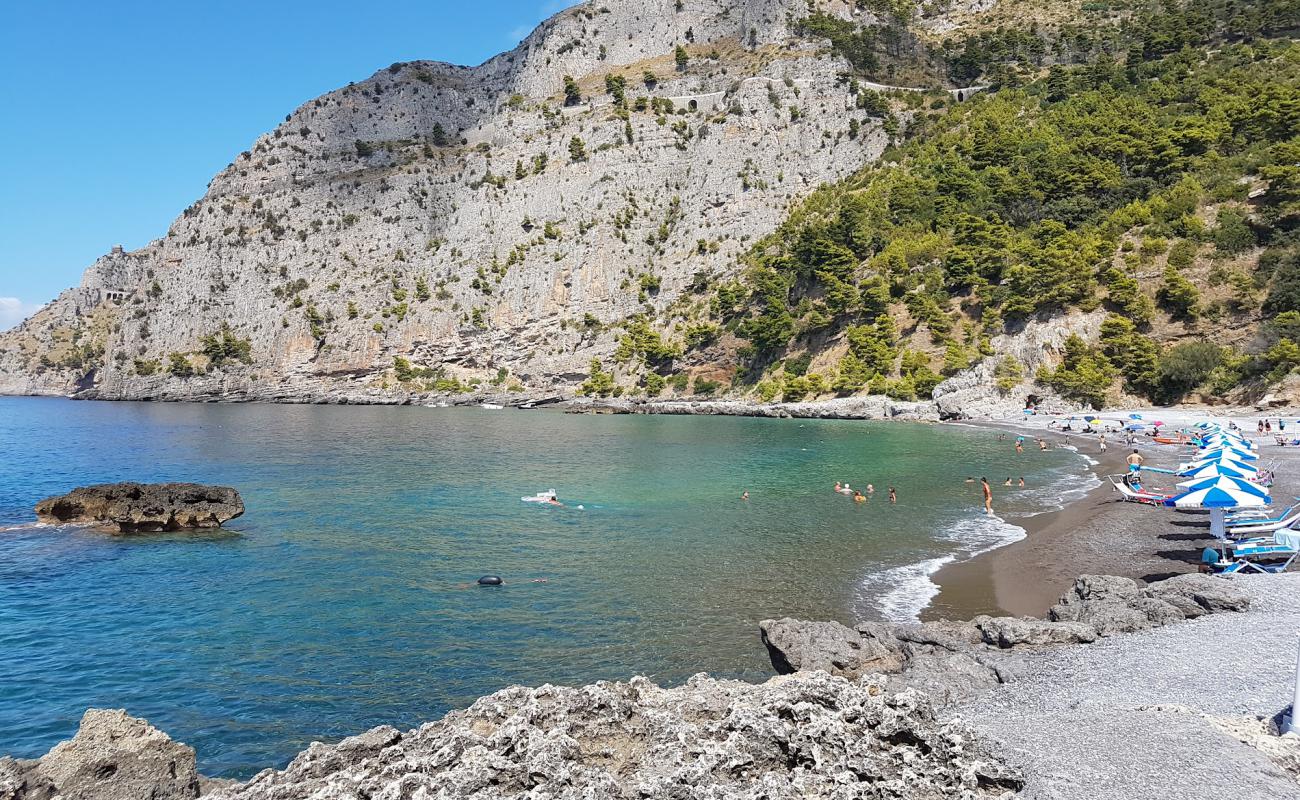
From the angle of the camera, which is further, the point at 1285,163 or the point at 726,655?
the point at 1285,163

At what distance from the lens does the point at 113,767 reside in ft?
20.8

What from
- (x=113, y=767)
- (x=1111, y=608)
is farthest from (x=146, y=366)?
(x=1111, y=608)

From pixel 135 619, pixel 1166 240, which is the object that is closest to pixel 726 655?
pixel 135 619

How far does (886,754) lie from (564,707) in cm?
266

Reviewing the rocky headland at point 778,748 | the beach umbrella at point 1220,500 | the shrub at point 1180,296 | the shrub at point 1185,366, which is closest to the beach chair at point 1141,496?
the beach umbrella at point 1220,500

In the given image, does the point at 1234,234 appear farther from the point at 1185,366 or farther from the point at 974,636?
the point at 974,636

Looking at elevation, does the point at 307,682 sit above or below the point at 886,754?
below

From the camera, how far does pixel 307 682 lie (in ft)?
37.8

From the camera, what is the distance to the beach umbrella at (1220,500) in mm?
15461

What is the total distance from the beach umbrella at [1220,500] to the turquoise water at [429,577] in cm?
535

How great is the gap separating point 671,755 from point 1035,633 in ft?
27.7

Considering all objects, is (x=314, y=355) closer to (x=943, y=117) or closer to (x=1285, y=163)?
(x=943, y=117)

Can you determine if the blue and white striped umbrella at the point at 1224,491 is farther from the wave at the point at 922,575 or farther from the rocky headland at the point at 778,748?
the rocky headland at the point at 778,748

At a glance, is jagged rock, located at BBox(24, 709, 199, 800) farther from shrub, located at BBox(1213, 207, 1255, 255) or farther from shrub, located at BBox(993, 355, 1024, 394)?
shrub, located at BBox(1213, 207, 1255, 255)
